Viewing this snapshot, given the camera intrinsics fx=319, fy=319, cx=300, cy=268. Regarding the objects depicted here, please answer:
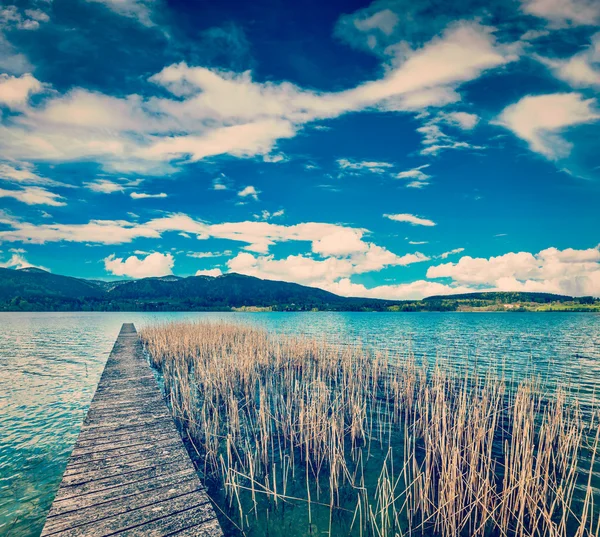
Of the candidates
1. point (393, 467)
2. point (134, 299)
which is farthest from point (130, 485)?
point (134, 299)

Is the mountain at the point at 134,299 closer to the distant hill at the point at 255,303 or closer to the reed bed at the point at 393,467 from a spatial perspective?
the distant hill at the point at 255,303

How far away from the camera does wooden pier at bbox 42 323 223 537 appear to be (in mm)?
3693

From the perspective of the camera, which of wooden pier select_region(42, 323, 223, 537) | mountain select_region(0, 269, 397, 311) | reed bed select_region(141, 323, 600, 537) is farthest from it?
mountain select_region(0, 269, 397, 311)

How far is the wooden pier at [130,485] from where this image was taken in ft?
12.1

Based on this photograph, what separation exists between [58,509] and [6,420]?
8.48 meters

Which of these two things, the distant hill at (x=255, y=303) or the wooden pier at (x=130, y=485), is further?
the distant hill at (x=255, y=303)

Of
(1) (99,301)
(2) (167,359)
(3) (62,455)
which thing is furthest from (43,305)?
(3) (62,455)

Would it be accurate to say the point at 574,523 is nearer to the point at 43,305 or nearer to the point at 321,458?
the point at 321,458

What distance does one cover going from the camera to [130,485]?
4.50 meters

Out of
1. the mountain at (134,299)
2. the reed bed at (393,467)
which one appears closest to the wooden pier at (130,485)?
the reed bed at (393,467)

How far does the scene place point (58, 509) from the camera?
394 centimetres

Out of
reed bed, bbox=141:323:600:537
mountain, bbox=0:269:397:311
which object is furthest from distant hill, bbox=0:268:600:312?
reed bed, bbox=141:323:600:537

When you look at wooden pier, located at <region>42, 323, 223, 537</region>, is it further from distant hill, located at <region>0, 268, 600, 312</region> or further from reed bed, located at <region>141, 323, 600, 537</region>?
distant hill, located at <region>0, 268, 600, 312</region>

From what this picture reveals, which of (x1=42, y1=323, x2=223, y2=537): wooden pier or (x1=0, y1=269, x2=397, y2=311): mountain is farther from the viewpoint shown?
(x1=0, y1=269, x2=397, y2=311): mountain
